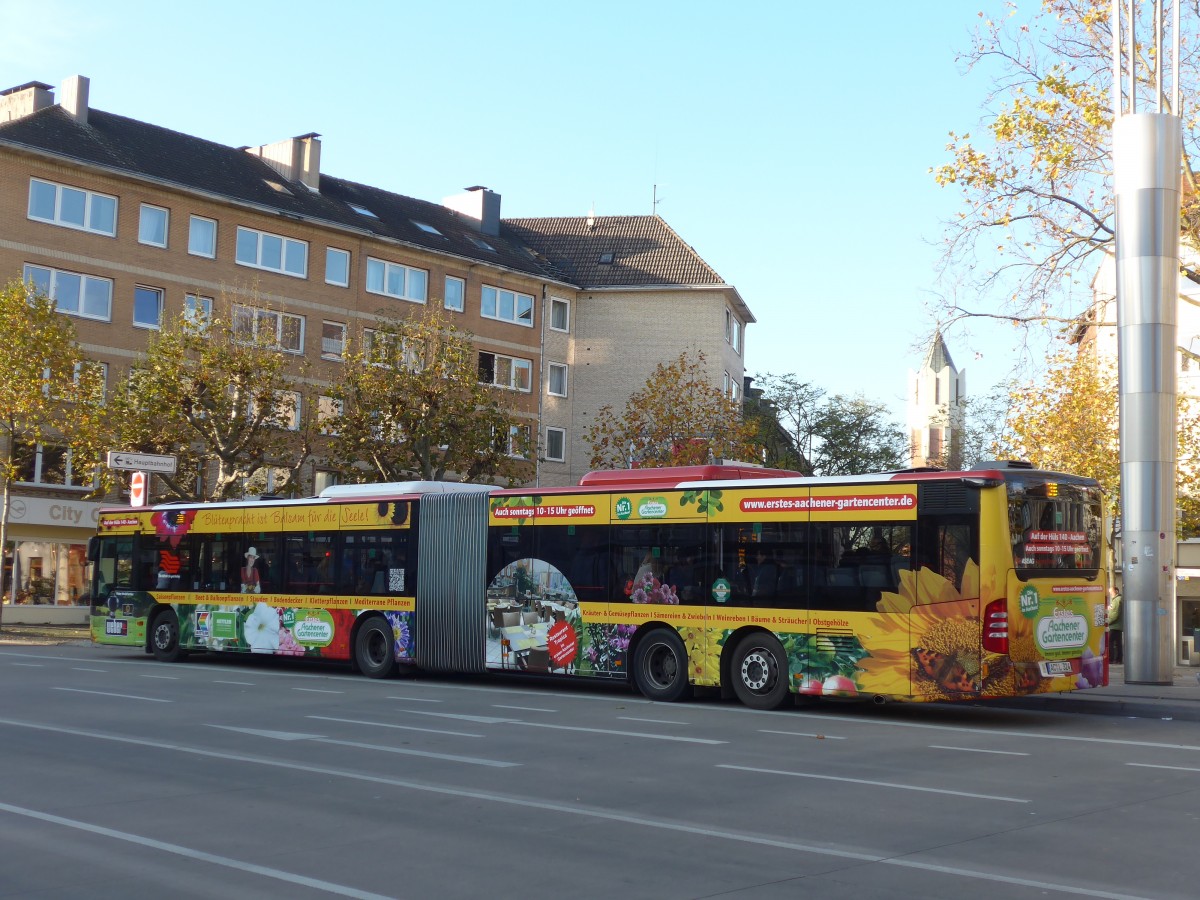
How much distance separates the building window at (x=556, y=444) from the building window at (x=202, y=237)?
17.5 meters

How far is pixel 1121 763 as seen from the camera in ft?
39.3

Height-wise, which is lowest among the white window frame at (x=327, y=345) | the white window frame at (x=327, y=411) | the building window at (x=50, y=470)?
the building window at (x=50, y=470)

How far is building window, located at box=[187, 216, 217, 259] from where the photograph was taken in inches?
1821

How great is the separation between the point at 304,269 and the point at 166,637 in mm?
25938

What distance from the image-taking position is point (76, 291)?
42.8 meters

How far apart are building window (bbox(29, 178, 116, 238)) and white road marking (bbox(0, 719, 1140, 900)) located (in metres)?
32.9

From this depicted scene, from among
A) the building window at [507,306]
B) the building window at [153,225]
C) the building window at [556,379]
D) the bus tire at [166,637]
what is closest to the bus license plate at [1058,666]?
the bus tire at [166,637]

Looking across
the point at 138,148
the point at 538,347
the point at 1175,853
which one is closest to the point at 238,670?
the point at 1175,853

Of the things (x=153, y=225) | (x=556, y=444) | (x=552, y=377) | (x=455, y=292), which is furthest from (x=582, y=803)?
(x=552, y=377)

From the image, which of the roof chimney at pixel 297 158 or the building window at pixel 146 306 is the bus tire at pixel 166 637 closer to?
the building window at pixel 146 306

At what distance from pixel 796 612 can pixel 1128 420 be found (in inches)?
243

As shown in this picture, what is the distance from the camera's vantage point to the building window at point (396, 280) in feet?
172

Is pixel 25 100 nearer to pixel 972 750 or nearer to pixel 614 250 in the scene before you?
pixel 614 250

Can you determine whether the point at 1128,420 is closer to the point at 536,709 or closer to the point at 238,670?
the point at 536,709
